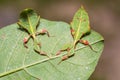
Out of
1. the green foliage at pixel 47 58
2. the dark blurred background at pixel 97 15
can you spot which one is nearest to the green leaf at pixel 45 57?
the green foliage at pixel 47 58

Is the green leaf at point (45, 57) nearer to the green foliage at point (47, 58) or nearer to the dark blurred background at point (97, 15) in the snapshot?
the green foliage at point (47, 58)

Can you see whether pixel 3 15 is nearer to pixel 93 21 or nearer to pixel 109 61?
pixel 93 21

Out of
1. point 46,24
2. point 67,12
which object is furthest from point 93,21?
point 46,24

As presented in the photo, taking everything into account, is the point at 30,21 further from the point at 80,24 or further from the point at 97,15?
the point at 97,15

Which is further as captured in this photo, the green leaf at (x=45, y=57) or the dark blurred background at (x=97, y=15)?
the dark blurred background at (x=97, y=15)

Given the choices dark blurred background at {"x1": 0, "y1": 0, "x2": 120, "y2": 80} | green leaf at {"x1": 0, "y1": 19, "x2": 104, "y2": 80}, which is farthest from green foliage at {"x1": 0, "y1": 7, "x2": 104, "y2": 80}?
dark blurred background at {"x1": 0, "y1": 0, "x2": 120, "y2": 80}

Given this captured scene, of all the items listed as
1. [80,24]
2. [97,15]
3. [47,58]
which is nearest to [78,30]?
[80,24]
